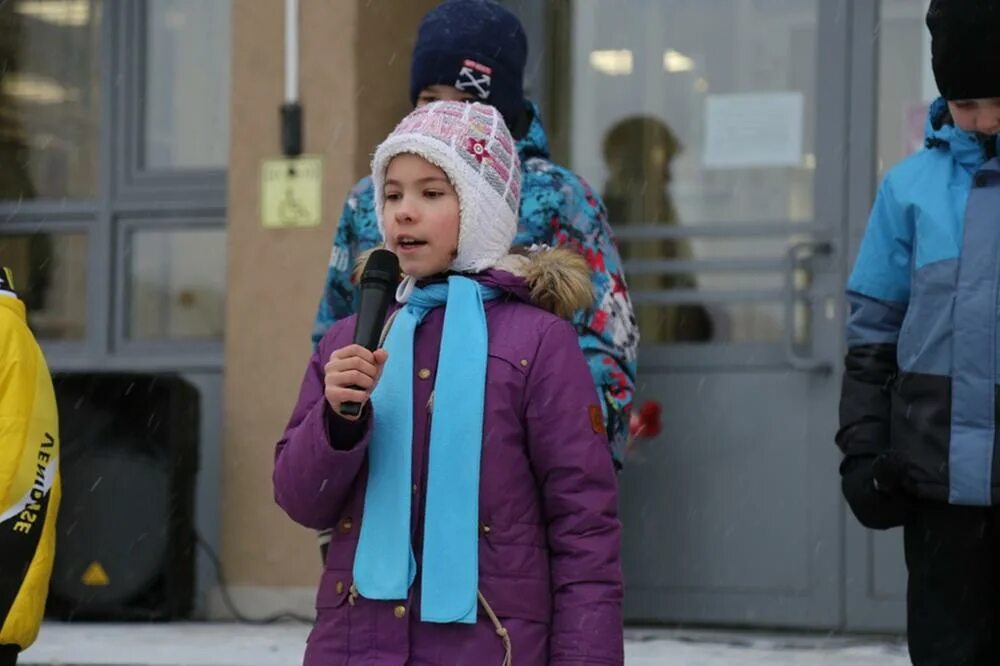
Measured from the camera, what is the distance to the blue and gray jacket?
12.3 ft

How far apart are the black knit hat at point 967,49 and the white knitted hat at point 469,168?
0.98 metres

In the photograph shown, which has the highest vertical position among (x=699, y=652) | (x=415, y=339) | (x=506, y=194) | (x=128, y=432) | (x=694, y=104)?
(x=694, y=104)

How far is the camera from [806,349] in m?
6.75

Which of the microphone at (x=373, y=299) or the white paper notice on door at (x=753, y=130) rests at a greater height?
the white paper notice on door at (x=753, y=130)

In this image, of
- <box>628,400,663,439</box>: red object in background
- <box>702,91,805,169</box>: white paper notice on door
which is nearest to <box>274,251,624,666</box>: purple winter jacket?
<box>628,400,663,439</box>: red object in background

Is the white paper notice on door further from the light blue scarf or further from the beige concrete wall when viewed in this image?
the light blue scarf

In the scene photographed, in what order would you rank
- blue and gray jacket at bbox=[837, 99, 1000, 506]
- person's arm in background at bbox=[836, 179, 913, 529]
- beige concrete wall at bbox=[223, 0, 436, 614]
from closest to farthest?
blue and gray jacket at bbox=[837, 99, 1000, 506]
person's arm in background at bbox=[836, 179, 913, 529]
beige concrete wall at bbox=[223, 0, 436, 614]

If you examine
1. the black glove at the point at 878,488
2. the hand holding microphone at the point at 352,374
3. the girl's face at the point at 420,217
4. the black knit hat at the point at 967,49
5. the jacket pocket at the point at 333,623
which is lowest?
the jacket pocket at the point at 333,623

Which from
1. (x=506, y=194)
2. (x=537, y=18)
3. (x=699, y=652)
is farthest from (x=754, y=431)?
(x=506, y=194)

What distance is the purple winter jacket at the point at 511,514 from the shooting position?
10.3 ft

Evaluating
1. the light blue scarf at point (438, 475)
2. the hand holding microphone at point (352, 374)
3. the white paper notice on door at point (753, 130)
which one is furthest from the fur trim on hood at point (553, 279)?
the white paper notice on door at point (753, 130)

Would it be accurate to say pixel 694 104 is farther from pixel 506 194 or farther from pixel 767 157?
pixel 506 194

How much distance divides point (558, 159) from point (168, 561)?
7.10 feet

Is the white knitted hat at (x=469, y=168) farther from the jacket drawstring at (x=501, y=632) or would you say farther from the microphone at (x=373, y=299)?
the jacket drawstring at (x=501, y=632)
